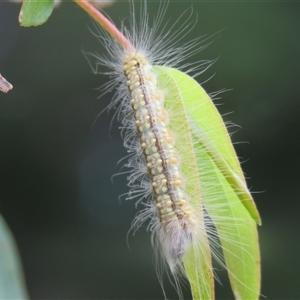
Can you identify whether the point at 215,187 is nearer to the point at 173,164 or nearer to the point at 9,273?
the point at 173,164

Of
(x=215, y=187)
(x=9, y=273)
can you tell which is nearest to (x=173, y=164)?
(x=215, y=187)

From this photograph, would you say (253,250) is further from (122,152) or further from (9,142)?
(9,142)

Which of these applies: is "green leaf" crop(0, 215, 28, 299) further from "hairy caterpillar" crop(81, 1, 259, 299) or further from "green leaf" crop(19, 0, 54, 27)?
"green leaf" crop(19, 0, 54, 27)

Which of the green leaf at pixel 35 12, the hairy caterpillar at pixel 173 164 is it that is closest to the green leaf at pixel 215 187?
the hairy caterpillar at pixel 173 164

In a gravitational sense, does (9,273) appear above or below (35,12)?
below

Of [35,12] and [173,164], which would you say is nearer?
[35,12]

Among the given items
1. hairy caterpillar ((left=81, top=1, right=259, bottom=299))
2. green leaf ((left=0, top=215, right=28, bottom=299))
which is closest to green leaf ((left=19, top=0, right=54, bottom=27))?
hairy caterpillar ((left=81, top=1, right=259, bottom=299))

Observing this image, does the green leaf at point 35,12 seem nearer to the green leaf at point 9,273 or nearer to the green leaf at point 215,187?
the green leaf at point 215,187

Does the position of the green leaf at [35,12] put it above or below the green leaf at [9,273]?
above
